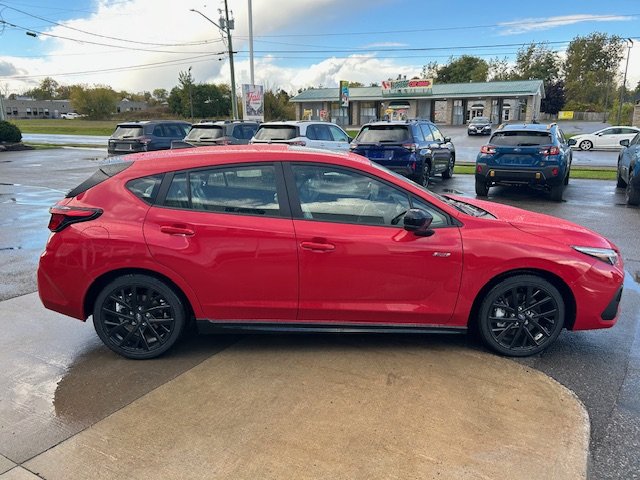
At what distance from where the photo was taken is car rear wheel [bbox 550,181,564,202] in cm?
→ 1090

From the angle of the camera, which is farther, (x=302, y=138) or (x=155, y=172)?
(x=302, y=138)

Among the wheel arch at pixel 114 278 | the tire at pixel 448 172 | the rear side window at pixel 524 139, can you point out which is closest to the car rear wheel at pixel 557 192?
the rear side window at pixel 524 139

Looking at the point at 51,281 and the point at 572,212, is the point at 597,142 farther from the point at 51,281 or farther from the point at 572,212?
the point at 51,281

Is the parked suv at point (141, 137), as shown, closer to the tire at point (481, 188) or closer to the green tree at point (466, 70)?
the tire at point (481, 188)

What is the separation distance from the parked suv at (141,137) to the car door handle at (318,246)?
16211 mm

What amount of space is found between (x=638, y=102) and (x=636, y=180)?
42.0m

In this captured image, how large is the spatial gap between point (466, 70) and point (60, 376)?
93.8 meters

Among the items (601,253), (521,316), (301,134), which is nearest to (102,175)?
(521,316)

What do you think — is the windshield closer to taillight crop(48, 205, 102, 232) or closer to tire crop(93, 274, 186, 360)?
taillight crop(48, 205, 102, 232)

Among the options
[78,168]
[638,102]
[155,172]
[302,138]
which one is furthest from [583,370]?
[638,102]

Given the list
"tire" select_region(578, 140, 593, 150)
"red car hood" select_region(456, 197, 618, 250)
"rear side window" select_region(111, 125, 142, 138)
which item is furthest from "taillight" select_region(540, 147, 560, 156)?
"tire" select_region(578, 140, 593, 150)

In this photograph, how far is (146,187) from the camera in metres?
3.88

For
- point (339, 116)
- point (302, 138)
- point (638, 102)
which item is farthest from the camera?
point (339, 116)

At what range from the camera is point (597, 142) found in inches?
1081
